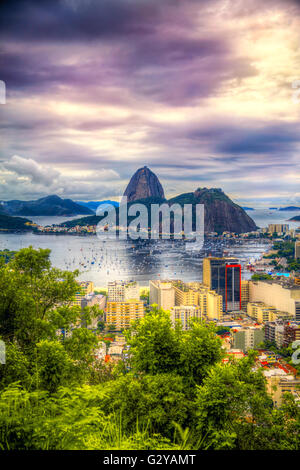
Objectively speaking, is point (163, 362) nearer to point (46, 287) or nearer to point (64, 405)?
point (64, 405)

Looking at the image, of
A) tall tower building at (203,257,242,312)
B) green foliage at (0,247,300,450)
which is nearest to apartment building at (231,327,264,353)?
tall tower building at (203,257,242,312)

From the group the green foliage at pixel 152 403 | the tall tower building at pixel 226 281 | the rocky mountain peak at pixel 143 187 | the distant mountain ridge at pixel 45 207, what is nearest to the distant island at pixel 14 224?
the distant mountain ridge at pixel 45 207

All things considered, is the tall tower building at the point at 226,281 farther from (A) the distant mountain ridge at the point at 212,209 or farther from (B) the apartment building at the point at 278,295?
(A) the distant mountain ridge at the point at 212,209

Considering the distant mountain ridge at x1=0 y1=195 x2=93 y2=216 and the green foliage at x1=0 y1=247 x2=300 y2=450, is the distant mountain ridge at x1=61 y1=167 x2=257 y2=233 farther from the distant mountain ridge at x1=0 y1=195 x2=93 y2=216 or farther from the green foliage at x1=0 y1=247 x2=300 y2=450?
the green foliage at x1=0 y1=247 x2=300 y2=450

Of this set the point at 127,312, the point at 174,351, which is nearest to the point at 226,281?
the point at 127,312

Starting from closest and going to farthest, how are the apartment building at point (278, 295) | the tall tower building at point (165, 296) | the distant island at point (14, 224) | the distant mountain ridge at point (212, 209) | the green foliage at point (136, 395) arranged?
the green foliage at point (136, 395)
the tall tower building at point (165, 296)
the apartment building at point (278, 295)
the distant island at point (14, 224)
the distant mountain ridge at point (212, 209)
